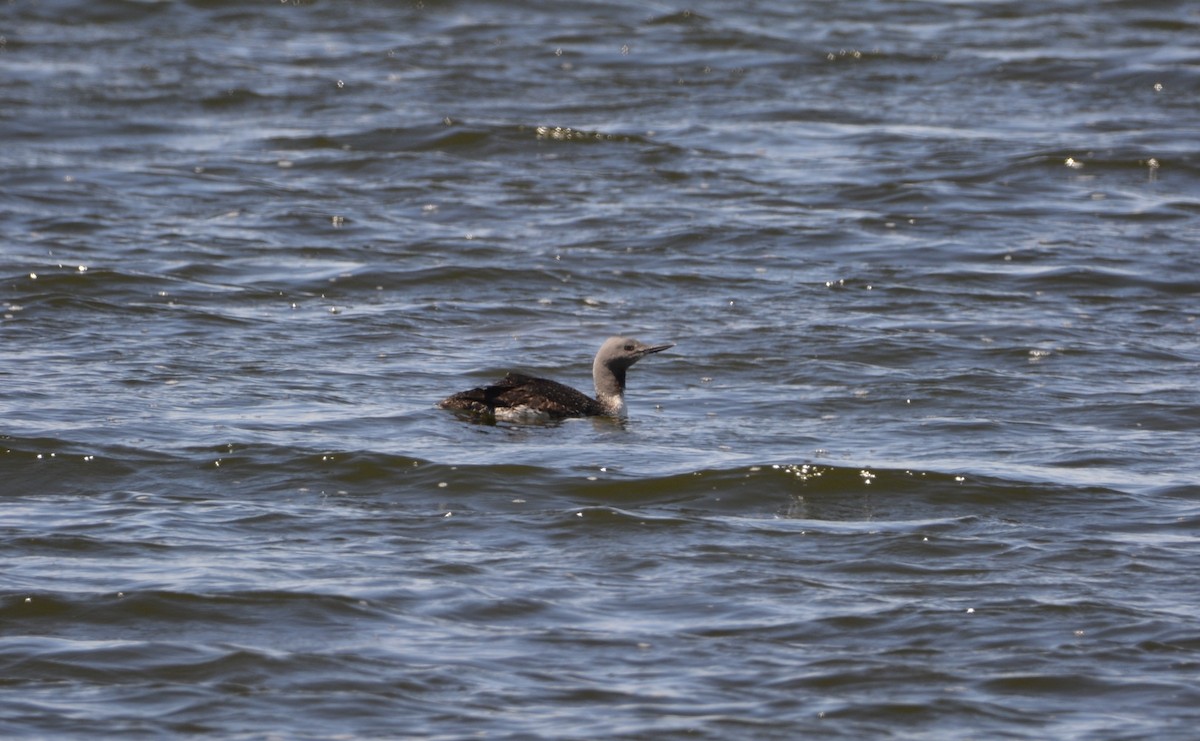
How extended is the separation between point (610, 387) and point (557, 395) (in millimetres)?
478

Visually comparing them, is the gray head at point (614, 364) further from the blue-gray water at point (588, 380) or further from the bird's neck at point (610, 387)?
the blue-gray water at point (588, 380)

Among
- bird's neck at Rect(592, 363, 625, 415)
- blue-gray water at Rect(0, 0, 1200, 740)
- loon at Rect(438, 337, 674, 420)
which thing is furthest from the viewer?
bird's neck at Rect(592, 363, 625, 415)

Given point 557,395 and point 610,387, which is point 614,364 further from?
point 557,395

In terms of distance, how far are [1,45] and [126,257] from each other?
9.64 metres

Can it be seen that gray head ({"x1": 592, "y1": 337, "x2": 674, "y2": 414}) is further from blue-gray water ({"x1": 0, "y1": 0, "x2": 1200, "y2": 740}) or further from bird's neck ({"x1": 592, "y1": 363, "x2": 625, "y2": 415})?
blue-gray water ({"x1": 0, "y1": 0, "x2": 1200, "y2": 740})

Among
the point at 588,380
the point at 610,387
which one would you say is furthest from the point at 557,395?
the point at 588,380

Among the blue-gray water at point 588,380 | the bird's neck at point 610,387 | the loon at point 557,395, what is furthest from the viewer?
the bird's neck at point 610,387

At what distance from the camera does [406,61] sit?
23328 mm

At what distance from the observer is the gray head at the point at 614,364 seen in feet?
38.8

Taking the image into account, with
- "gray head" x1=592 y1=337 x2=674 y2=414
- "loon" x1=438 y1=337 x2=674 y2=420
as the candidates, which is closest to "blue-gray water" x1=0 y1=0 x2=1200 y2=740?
"loon" x1=438 y1=337 x2=674 y2=420

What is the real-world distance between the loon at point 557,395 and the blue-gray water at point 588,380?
15 cm

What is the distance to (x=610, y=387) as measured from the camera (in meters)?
11.8

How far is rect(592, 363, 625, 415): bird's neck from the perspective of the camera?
1176 centimetres

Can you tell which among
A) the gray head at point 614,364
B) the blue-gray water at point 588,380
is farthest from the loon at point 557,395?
the blue-gray water at point 588,380
